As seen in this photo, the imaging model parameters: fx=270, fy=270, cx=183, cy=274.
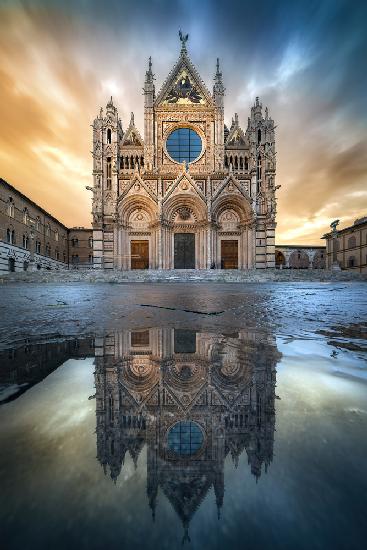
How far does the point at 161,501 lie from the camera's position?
1.86 ft

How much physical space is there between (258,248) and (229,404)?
24900 mm

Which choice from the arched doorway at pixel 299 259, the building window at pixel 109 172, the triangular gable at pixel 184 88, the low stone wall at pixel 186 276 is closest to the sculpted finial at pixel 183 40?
the triangular gable at pixel 184 88

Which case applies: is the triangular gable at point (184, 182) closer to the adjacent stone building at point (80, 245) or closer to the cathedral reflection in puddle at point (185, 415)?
the cathedral reflection in puddle at point (185, 415)

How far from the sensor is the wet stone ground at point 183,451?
0.48 meters

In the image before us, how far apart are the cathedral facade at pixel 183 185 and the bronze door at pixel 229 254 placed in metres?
0.09

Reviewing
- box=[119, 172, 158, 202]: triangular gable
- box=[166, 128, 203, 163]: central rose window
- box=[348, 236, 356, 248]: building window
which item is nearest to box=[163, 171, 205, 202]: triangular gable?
box=[119, 172, 158, 202]: triangular gable

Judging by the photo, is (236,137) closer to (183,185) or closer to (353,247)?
(183,185)

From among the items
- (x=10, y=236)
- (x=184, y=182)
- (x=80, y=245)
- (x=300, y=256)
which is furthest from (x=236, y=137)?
(x=80, y=245)

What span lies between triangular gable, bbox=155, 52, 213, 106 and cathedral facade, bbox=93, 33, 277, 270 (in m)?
0.10

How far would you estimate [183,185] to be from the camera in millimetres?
24328

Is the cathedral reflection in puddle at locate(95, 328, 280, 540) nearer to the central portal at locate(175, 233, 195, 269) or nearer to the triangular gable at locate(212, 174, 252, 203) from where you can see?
the central portal at locate(175, 233, 195, 269)

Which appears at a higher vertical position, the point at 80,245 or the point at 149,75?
the point at 149,75

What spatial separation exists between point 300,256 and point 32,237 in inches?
1667

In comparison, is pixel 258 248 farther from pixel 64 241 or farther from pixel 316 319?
pixel 64 241
